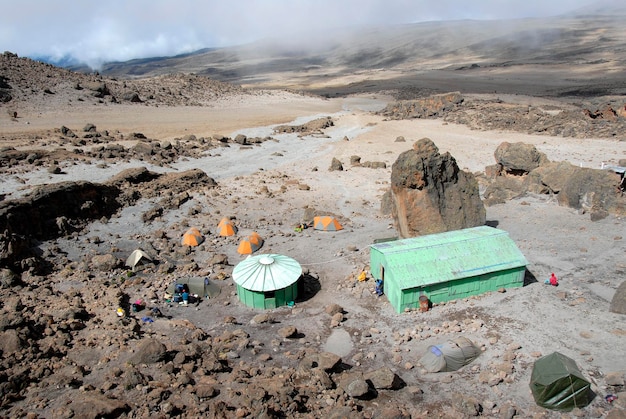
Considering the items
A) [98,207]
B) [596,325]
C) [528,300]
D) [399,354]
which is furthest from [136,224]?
[596,325]

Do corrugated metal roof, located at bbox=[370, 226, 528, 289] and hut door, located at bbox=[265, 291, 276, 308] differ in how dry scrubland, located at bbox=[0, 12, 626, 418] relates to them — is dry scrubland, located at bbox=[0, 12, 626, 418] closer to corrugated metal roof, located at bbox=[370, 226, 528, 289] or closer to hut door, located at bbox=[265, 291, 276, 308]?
Answer: hut door, located at bbox=[265, 291, 276, 308]

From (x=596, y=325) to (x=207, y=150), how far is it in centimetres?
3221

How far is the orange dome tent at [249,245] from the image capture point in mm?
20594

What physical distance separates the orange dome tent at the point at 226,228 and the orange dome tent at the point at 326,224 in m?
3.99

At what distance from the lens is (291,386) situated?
37.2ft

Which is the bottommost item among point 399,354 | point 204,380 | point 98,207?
point 399,354

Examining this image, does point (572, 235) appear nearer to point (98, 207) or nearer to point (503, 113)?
point (98, 207)

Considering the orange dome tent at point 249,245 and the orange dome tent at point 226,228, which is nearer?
the orange dome tent at point 249,245

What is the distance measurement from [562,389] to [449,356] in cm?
266

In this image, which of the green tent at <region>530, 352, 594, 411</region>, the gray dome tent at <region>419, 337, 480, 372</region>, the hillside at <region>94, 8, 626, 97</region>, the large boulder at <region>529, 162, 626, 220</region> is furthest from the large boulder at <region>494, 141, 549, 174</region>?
the hillside at <region>94, 8, 626, 97</region>

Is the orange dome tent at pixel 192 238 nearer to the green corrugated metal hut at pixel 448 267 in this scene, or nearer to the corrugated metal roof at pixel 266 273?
the corrugated metal roof at pixel 266 273

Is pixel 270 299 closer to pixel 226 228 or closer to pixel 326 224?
pixel 226 228

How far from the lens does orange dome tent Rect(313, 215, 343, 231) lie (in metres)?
22.7

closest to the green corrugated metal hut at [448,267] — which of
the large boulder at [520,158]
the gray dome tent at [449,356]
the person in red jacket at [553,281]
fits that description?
the person in red jacket at [553,281]
